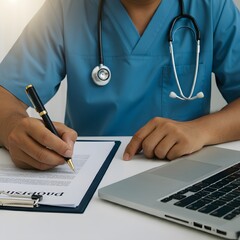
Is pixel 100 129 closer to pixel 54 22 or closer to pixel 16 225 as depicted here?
pixel 54 22

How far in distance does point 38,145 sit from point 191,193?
281 millimetres

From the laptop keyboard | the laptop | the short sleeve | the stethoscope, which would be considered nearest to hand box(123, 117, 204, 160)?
the laptop

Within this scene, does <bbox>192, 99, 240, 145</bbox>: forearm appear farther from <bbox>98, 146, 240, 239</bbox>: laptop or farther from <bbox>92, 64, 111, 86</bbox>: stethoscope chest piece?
<bbox>92, 64, 111, 86</bbox>: stethoscope chest piece

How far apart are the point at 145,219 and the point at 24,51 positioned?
0.69m

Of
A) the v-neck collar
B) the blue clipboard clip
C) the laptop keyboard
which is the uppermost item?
the v-neck collar

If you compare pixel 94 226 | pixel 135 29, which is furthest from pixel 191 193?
pixel 135 29

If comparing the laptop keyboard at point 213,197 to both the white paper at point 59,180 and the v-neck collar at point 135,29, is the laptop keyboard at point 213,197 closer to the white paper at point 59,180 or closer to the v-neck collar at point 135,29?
the white paper at point 59,180

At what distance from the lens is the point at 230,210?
46cm

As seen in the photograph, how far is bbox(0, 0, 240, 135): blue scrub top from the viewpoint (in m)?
1.03

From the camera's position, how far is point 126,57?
3.39 feet

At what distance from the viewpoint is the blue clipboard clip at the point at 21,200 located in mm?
531

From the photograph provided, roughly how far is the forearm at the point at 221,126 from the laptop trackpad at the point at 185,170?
12cm

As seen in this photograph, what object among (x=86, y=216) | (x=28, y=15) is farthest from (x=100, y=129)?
(x=28, y=15)

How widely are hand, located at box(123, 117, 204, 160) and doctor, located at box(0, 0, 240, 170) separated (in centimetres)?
24
